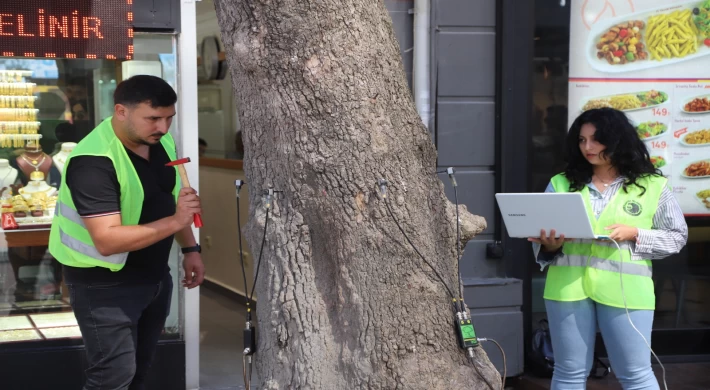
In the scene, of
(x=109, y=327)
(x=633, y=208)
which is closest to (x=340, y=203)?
(x=109, y=327)

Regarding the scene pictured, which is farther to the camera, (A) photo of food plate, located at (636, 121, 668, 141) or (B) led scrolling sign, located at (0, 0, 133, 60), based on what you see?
(A) photo of food plate, located at (636, 121, 668, 141)

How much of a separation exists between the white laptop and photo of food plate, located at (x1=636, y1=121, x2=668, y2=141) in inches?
92.2

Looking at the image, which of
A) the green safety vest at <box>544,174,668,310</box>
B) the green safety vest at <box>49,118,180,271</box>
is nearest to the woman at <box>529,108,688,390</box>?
the green safety vest at <box>544,174,668,310</box>

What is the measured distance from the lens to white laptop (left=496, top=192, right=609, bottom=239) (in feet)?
12.1

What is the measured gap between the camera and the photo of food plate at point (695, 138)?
19.5 feet

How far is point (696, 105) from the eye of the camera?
594cm

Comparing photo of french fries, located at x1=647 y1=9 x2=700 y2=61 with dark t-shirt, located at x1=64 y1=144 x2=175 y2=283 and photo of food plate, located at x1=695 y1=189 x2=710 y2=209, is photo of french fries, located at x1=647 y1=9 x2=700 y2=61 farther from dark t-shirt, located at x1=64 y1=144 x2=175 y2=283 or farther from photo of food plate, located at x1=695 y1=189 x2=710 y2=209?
dark t-shirt, located at x1=64 y1=144 x2=175 y2=283

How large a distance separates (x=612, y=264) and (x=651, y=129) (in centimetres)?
232

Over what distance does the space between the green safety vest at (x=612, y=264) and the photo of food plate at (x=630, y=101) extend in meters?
1.94

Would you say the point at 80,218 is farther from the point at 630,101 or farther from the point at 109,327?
the point at 630,101

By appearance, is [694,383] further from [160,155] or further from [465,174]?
[160,155]

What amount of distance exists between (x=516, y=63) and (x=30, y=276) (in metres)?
3.40

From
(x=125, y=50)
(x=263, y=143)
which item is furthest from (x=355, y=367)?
(x=125, y=50)

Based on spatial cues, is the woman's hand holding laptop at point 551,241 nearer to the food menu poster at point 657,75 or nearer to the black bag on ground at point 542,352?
the black bag on ground at point 542,352
